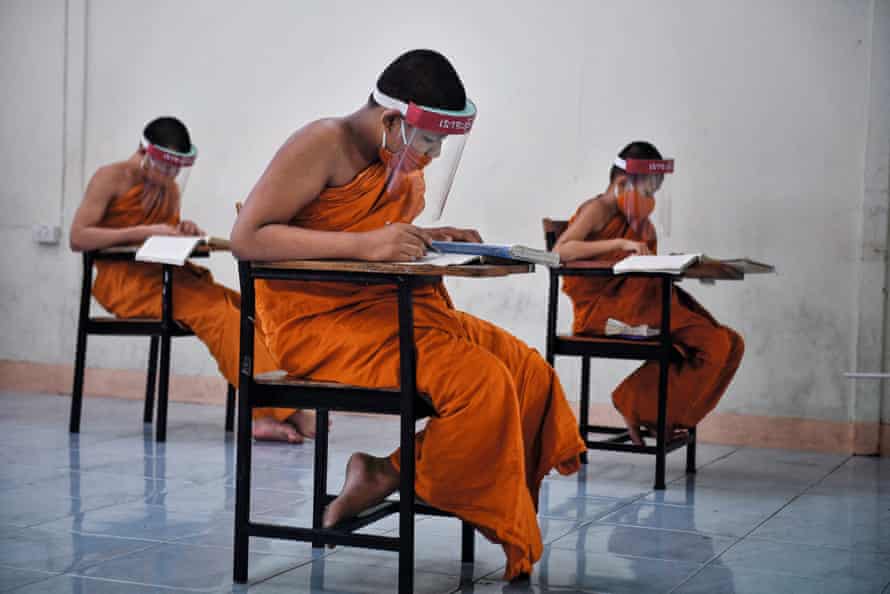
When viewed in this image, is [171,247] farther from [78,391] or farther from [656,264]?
[656,264]

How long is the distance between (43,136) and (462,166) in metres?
2.44

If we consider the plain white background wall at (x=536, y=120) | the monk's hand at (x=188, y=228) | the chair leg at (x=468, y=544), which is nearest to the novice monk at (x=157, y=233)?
the monk's hand at (x=188, y=228)

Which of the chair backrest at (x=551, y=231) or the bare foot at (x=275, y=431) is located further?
the bare foot at (x=275, y=431)

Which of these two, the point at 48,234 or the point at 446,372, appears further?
the point at 48,234

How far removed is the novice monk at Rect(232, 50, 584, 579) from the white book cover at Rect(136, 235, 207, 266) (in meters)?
1.87

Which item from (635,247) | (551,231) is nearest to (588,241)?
(551,231)

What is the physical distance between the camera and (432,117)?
100 inches

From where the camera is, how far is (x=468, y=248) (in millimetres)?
2545

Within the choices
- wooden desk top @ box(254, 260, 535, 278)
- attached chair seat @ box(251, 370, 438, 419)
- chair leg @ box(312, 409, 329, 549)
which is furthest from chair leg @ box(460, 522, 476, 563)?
wooden desk top @ box(254, 260, 535, 278)

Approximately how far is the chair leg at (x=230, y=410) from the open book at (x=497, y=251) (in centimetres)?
254

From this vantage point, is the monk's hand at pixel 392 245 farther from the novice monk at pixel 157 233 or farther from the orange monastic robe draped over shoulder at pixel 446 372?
the novice monk at pixel 157 233

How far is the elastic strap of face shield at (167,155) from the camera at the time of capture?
16.1 feet

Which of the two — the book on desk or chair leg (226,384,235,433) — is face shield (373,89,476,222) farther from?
chair leg (226,384,235,433)

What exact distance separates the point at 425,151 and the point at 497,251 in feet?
1.08
